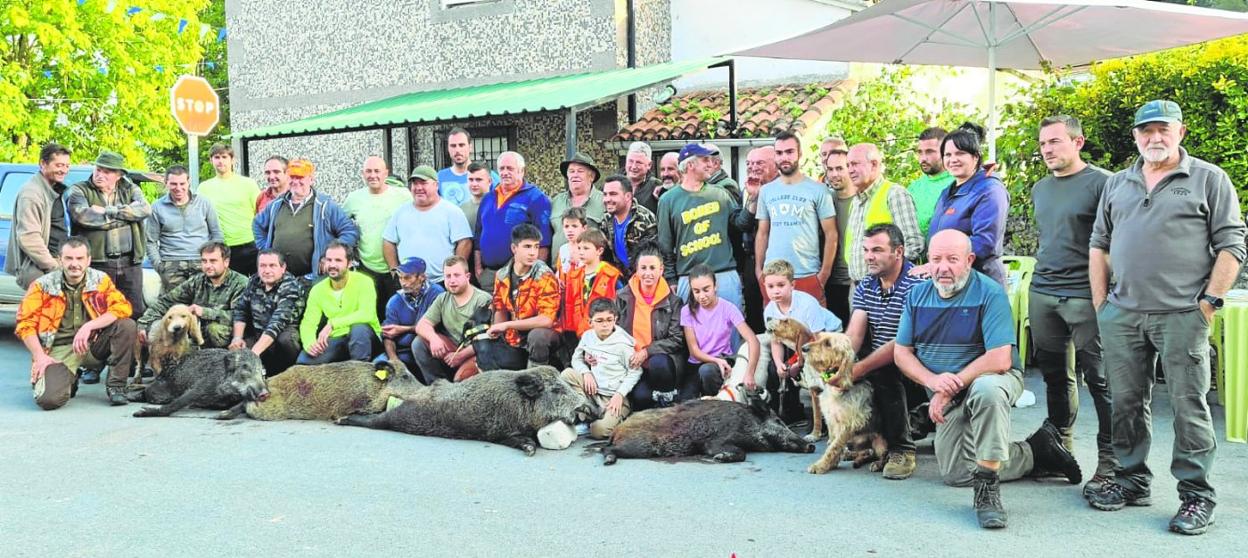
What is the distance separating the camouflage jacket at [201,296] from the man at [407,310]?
1394 mm

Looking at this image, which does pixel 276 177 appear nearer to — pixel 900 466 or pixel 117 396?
pixel 117 396

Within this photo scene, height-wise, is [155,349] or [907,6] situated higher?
[907,6]

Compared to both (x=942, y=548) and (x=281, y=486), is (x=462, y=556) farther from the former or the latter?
(x=942, y=548)

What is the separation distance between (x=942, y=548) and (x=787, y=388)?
267cm

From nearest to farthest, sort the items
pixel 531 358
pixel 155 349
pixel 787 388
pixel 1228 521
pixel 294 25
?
pixel 1228 521 → pixel 787 388 → pixel 531 358 → pixel 155 349 → pixel 294 25

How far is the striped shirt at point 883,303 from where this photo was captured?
6.15 m

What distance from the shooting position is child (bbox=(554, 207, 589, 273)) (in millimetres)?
7914

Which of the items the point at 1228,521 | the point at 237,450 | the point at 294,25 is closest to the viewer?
the point at 1228,521

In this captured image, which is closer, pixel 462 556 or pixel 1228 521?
pixel 462 556

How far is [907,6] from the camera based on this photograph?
7992 millimetres

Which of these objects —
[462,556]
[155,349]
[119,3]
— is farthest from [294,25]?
[462,556]

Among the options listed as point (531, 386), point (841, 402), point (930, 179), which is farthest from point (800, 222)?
point (531, 386)

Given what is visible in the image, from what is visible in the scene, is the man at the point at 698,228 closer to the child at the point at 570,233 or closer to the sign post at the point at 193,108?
the child at the point at 570,233

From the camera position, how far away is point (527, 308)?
7.89 meters
